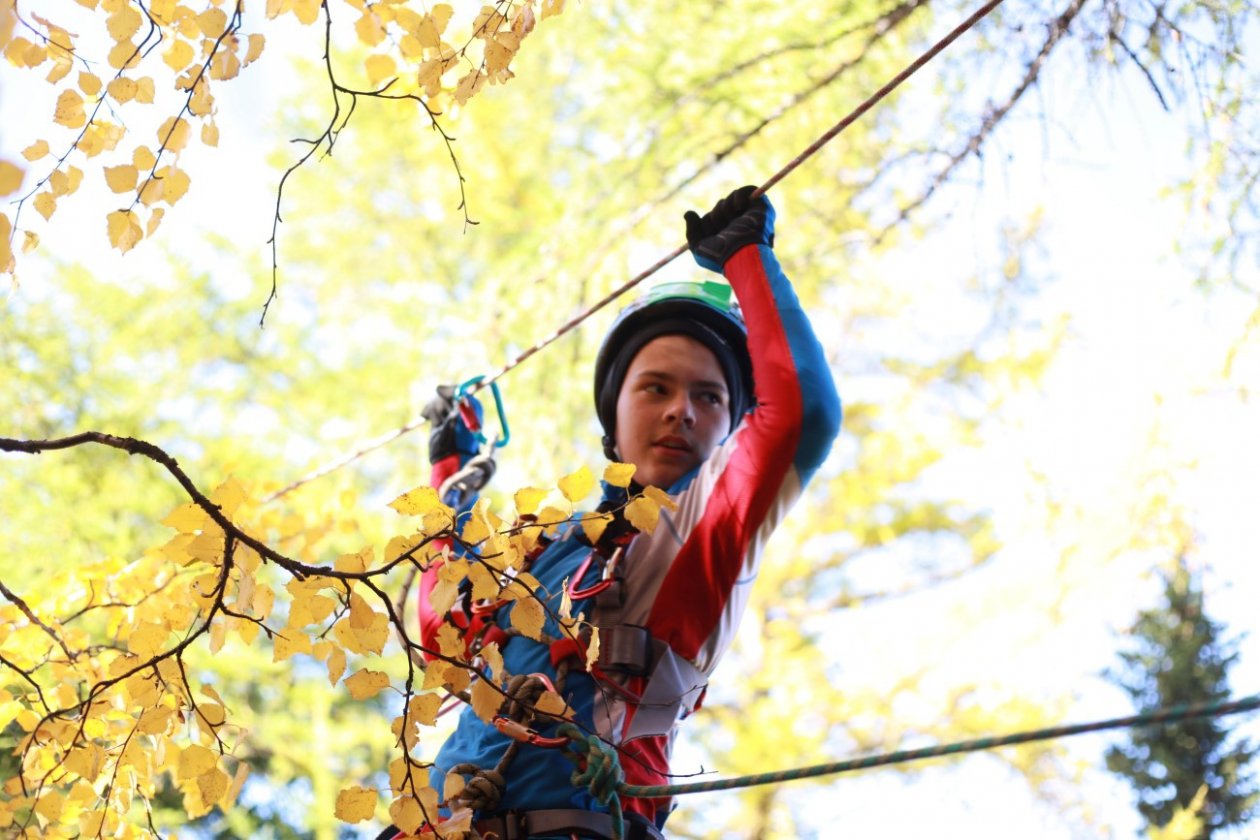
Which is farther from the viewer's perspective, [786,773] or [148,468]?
[148,468]

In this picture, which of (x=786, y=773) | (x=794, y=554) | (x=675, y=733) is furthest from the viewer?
(x=794, y=554)

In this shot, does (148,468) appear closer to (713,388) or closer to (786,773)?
(713,388)

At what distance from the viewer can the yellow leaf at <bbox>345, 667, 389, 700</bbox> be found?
4.61 ft

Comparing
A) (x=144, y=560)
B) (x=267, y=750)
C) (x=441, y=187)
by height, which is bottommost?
(x=144, y=560)

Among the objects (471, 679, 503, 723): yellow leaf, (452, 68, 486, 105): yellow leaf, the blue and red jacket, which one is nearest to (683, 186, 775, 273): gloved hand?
the blue and red jacket

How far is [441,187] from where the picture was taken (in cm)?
877

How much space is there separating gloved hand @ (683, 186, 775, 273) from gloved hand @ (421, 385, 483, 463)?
93cm

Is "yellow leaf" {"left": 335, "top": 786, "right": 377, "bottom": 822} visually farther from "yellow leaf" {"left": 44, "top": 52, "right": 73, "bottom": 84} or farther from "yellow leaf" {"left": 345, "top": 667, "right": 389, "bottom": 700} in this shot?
"yellow leaf" {"left": 44, "top": 52, "right": 73, "bottom": 84}

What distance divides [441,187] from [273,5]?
7.32m

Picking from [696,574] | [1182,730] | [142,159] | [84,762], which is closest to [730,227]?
[696,574]

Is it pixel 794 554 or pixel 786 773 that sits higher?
pixel 794 554

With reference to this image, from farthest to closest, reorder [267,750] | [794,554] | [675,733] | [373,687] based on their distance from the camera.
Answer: [794,554], [267,750], [675,733], [373,687]

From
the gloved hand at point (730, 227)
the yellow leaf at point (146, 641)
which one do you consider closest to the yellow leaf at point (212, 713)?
the yellow leaf at point (146, 641)

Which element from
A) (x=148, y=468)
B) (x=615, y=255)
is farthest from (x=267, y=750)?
(x=615, y=255)
